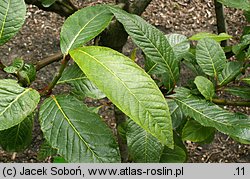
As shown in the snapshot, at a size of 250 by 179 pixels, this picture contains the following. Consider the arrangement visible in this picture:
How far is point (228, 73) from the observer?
1.15m

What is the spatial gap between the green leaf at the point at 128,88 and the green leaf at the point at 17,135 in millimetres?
375

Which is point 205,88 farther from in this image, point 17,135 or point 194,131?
point 17,135

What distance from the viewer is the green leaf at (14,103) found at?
0.84 meters

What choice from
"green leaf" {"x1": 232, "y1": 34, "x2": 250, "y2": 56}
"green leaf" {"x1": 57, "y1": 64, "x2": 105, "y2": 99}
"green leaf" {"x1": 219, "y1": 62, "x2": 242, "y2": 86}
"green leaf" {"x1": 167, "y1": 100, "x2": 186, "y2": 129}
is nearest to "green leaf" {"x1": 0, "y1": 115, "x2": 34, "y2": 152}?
"green leaf" {"x1": 57, "y1": 64, "x2": 105, "y2": 99}

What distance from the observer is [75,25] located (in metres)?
1.04

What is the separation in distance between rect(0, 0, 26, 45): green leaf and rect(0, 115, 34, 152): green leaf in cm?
22

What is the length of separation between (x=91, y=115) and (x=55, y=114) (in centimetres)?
7

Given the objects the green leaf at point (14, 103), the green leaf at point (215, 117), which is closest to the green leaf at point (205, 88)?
the green leaf at point (215, 117)

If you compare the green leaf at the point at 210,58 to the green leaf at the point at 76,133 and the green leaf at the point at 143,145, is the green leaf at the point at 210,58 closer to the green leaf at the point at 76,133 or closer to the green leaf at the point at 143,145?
the green leaf at the point at 143,145

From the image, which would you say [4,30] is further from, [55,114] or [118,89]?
[118,89]

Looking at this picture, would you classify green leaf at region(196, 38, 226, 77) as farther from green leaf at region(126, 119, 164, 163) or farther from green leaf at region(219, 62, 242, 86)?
green leaf at region(126, 119, 164, 163)

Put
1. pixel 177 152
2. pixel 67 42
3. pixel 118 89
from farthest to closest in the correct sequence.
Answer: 1. pixel 177 152
2. pixel 67 42
3. pixel 118 89

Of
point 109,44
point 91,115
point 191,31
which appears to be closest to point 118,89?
point 91,115

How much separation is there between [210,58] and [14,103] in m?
0.54
